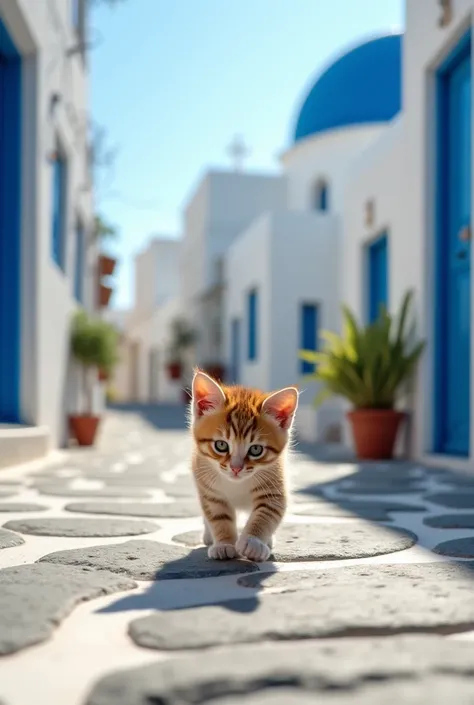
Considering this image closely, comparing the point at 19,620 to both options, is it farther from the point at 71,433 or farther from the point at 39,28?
the point at 71,433

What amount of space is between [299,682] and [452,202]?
5.24 metres

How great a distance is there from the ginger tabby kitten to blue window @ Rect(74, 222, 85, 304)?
306 inches

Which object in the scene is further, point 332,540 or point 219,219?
point 219,219

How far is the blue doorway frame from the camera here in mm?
5309

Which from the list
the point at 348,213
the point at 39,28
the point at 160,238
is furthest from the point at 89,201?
the point at 160,238

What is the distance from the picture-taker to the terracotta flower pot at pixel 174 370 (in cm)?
2364

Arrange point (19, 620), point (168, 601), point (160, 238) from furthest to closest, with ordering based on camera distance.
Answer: point (160, 238)
point (168, 601)
point (19, 620)

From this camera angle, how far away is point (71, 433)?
8.01 meters

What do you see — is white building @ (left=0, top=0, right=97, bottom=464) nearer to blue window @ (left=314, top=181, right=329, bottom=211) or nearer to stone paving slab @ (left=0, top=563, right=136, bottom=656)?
stone paving slab @ (left=0, top=563, right=136, bottom=656)

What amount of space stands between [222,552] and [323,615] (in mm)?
685

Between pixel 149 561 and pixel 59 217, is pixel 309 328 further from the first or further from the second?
pixel 149 561

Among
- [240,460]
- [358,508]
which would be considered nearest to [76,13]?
[358,508]

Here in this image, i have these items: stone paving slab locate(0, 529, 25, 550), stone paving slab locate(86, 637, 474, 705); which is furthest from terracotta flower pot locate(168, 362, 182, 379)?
stone paving slab locate(86, 637, 474, 705)

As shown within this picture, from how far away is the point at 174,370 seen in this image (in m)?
23.8
